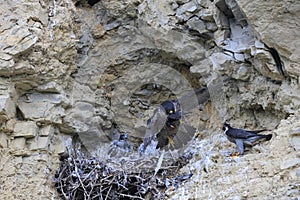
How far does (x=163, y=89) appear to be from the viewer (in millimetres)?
6375

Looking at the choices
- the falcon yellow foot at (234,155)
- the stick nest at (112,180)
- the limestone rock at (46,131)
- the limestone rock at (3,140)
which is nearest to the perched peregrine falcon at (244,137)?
the falcon yellow foot at (234,155)

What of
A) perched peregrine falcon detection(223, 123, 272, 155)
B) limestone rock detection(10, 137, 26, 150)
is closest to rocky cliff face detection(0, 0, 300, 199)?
limestone rock detection(10, 137, 26, 150)

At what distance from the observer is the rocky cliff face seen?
185 inches

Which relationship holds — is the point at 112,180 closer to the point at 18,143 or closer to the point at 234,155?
the point at 18,143

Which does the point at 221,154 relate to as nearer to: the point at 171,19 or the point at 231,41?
the point at 231,41

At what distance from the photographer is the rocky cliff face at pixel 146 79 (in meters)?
4.69

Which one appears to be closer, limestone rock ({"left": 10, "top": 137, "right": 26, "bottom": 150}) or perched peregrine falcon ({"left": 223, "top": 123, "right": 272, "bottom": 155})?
perched peregrine falcon ({"left": 223, "top": 123, "right": 272, "bottom": 155})

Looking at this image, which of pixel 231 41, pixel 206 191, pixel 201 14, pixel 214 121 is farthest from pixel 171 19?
pixel 206 191

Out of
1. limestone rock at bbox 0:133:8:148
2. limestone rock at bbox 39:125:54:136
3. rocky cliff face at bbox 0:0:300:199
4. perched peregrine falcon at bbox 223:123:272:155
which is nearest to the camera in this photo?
rocky cliff face at bbox 0:0:300:199

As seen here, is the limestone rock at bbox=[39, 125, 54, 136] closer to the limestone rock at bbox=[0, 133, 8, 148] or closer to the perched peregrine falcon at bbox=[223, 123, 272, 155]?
the limestone rock at bbox=[0, 133, 8, 148]

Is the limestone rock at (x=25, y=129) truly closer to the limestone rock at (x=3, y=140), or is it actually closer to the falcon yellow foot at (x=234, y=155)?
the limestone rock at (x=3, y=140)

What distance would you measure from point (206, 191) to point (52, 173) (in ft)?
5.78

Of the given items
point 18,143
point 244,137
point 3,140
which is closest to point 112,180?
point 18,143

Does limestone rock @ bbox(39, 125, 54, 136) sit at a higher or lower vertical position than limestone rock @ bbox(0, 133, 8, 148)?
lower
